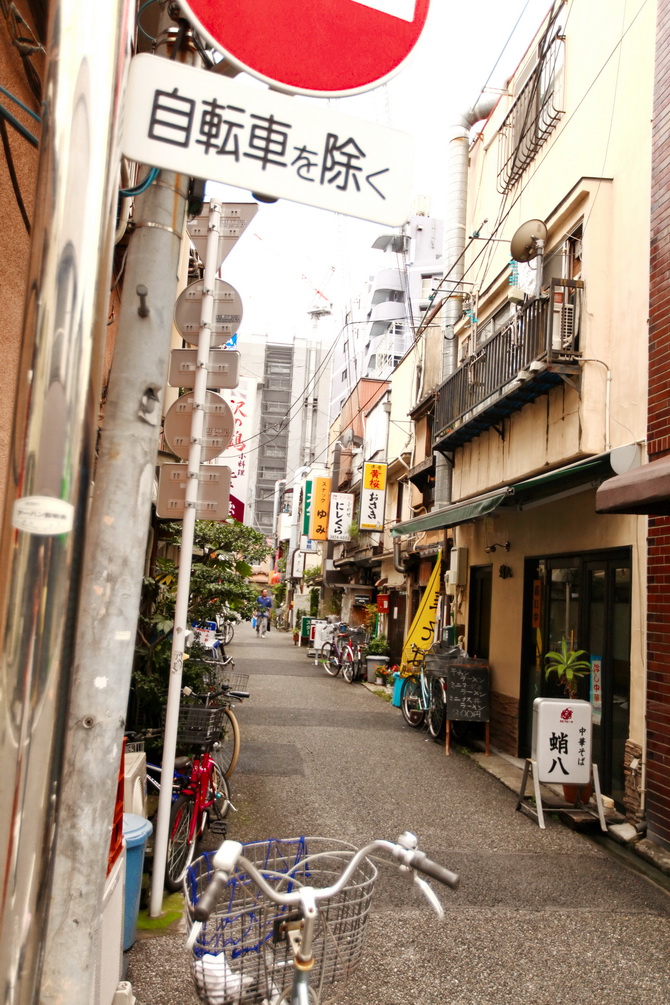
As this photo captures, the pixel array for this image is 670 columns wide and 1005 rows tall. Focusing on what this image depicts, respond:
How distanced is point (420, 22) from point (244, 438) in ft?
43.7

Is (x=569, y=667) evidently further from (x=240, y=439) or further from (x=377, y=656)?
(x=377, y=656)

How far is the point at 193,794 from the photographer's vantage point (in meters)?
5.67

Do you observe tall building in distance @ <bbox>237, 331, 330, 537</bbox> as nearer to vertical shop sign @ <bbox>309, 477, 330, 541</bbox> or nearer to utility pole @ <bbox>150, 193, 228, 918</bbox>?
vertical shop sign @ <bbox>309, 477, 330, 541</bbox>

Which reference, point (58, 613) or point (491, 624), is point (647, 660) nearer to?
point (491, 624)

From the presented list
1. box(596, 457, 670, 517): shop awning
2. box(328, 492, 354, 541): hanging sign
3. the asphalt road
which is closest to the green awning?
box(596, 457, 670, 517): shop awning

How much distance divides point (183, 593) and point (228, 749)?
162 inches

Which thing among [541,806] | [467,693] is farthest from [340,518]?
[541,806]

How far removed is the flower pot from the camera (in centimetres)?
1945

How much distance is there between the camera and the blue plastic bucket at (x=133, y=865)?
14.1 feet

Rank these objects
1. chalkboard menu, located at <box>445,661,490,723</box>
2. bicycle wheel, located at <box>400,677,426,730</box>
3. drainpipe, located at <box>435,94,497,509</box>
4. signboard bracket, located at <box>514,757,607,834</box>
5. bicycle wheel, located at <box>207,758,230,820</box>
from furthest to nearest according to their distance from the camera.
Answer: drainpipe, located at <box>435,94,497,509</box>, bicycle wheel, located at <box>400,677,426,730</box>, chalkboard menu, located at <box>445,661,490,723</box>, signboard bracket, located at <box>514,757,607,834</box>, bicycle wheel, located at <box>207,758,230,820</box>

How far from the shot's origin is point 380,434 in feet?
82.5

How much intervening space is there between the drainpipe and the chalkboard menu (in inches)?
154

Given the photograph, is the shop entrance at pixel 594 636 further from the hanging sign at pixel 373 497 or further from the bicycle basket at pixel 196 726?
the hanging sign at pixel 373 497

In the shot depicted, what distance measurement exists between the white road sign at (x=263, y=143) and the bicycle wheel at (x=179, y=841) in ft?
15.6
